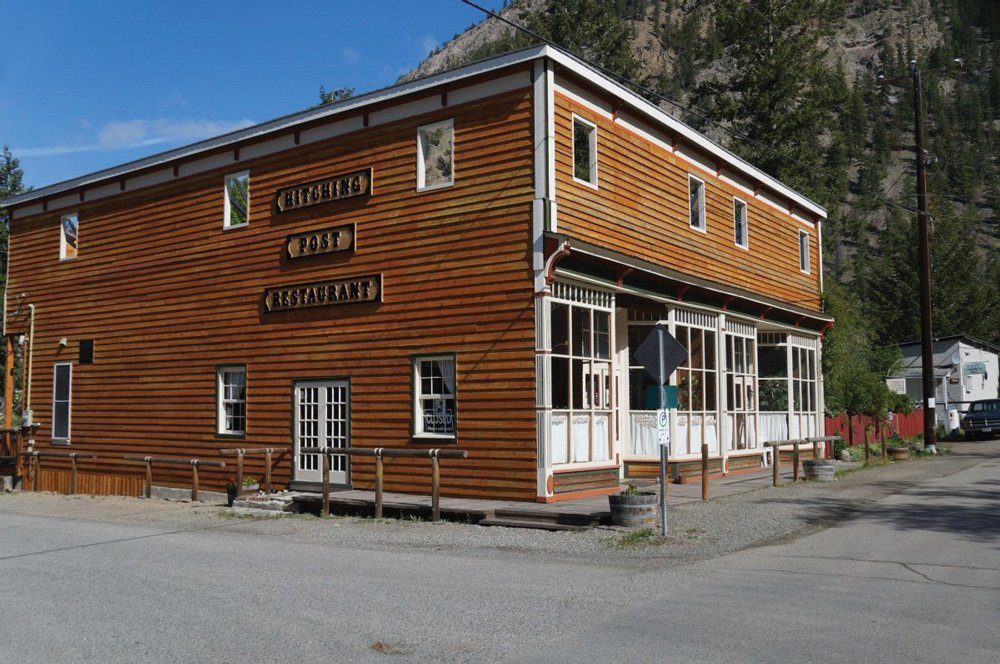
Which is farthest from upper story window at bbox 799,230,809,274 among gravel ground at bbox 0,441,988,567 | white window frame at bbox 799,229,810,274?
gravel ground at bbox 0,441,988,567

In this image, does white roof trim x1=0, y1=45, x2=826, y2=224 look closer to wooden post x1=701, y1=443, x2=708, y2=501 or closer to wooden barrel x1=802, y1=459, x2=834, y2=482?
wooden post x1=701, y1=443, x2=708, y2=501

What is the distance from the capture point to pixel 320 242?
18.6 m

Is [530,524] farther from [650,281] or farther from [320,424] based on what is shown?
[650,281]

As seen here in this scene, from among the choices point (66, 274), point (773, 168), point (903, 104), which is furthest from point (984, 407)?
point (903, 104)

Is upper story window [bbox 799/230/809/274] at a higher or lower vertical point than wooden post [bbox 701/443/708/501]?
higher

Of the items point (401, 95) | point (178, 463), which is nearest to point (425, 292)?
point (401, 95)

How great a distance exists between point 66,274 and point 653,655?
21.9 metres

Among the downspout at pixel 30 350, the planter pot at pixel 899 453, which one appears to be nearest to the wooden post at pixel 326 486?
the downspout at pixel 30 350

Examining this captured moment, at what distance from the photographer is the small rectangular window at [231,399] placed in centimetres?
2006

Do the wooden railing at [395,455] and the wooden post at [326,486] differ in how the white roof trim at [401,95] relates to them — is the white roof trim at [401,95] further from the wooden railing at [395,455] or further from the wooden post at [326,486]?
the wooden post at [326,486]

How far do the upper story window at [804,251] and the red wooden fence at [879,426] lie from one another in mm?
5103

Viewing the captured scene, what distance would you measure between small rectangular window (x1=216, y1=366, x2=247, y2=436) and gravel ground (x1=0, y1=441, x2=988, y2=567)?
188cm

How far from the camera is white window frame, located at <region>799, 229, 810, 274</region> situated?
2772 cm

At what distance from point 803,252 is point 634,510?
58.1ft
